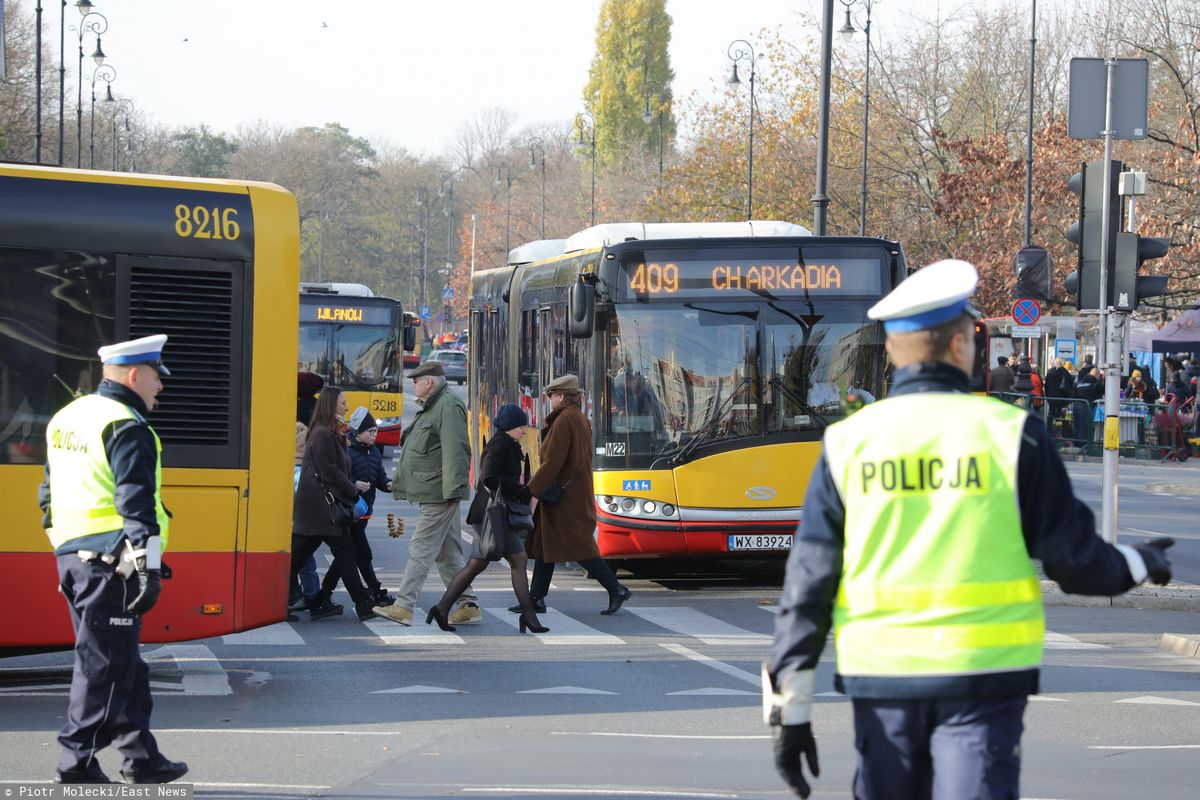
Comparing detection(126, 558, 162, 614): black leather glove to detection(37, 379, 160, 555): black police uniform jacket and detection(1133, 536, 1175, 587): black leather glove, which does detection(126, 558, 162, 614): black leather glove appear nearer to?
detection(37, 379, 160, 555): black police uniform jacket

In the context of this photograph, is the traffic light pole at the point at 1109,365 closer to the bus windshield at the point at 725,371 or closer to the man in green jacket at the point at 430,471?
the bus windshield at the point at 725,371

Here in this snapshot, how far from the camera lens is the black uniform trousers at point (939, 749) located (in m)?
3.82

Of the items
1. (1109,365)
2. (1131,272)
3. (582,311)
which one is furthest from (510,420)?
(1131,272)

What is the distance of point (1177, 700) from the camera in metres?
9.52

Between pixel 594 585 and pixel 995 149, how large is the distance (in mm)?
31423

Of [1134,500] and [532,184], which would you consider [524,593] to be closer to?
[1134,500]

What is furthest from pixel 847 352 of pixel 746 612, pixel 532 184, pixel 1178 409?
pixel 532 184

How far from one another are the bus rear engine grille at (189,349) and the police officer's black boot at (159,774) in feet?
9.28

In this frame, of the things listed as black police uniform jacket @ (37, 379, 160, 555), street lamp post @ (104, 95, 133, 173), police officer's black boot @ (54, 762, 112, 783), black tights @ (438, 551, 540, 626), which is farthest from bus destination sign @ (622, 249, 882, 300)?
street lamp post @ (104, 95, 133, 173)

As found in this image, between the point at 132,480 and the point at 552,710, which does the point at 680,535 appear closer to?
the point at 552,710

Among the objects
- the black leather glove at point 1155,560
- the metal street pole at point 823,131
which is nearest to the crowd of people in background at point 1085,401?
the metal street pole at point 823,131

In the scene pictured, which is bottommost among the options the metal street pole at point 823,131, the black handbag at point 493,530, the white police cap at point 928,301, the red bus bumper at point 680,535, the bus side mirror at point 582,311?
the red bus bumper at point 680,535

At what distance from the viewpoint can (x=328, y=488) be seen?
1227cm

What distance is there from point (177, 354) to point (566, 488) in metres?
4.14
